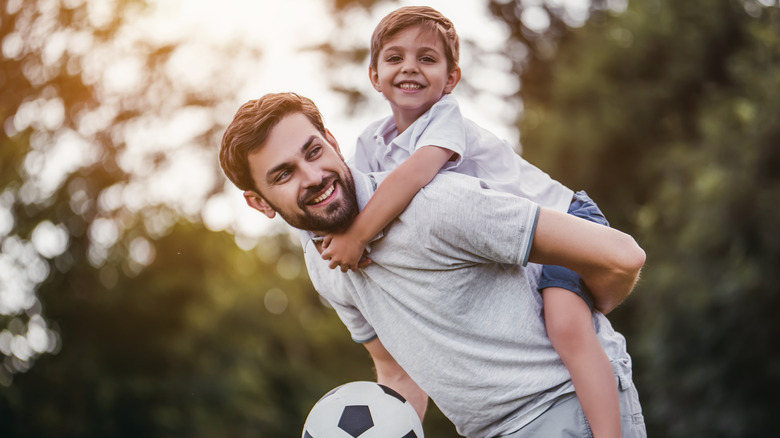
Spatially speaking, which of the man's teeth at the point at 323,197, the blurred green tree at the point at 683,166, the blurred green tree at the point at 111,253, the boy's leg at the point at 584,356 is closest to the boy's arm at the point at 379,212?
the man's teeth at the point at 323,197

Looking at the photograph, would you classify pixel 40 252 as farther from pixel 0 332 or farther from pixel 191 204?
pixel 191 204

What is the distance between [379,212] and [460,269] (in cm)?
30

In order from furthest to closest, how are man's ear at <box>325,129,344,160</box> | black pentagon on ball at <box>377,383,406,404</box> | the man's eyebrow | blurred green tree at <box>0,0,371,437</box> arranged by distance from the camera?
blurred green tree at <box>0,0,371,437</box> < black pentagon on ball at <box>377,383,406,404</box> < man's ear at <box>325,129,344,160</box> < the man's eyebrow

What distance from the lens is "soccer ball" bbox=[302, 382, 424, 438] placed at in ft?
9.28

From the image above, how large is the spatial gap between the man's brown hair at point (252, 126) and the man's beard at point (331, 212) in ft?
0.70

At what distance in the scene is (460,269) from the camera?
8.22ft

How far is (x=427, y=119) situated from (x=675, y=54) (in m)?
11.3

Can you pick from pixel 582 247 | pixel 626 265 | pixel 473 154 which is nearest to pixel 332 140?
pixel 473 154

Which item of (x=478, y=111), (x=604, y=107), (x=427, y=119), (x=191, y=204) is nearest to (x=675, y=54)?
(x=604, y=107)

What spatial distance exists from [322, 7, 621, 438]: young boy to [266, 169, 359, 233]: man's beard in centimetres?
4

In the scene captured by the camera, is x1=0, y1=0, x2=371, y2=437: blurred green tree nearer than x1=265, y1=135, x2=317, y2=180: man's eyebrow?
No

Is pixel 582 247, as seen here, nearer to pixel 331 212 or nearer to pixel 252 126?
pixel 331 212

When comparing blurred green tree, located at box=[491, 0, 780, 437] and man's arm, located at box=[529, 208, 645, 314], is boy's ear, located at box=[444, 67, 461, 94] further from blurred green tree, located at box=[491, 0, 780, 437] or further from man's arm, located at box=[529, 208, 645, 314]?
blurred green tree, located at box=[491, 0, 780, 437]

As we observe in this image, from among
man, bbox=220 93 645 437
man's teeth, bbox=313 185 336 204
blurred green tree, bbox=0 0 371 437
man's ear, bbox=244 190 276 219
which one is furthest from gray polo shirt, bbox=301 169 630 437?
blurred green tree, bbox=0 0 371 437
